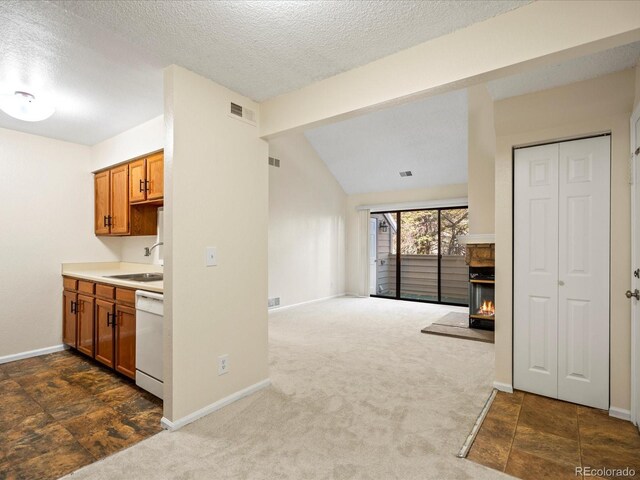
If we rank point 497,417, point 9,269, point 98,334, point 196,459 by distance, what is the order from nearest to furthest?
point 196,459
point 497,417
point 98,334
point 9,269

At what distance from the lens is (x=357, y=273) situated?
7559mm

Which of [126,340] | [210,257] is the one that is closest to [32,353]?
[126,340]

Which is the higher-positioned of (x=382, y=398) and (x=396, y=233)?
(x=396, y=233)

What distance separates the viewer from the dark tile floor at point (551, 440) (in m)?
1.81

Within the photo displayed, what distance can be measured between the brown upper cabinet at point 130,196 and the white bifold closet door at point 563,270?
127 inches

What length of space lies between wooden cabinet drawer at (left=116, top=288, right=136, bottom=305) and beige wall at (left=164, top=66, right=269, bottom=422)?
2.41 feet

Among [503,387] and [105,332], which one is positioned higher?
[105,332]

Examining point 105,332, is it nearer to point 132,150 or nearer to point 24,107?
point 132,150

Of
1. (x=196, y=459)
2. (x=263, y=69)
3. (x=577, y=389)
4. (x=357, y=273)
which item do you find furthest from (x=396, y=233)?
(x=196, y=459)

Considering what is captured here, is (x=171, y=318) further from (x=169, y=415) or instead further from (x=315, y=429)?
(x=315, y=429)

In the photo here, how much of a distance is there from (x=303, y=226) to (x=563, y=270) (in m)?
4.50

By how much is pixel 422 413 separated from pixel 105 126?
12.8ft

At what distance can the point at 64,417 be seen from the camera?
2.32 metres

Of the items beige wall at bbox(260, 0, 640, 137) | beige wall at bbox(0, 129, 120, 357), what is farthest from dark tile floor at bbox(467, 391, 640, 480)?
beige wall at bbox(0, 129, 120, 357)
